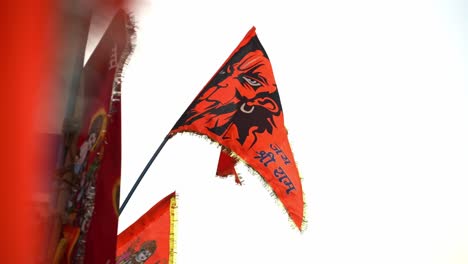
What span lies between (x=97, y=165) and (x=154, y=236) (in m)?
4.50

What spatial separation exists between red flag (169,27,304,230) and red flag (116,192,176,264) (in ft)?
6.67

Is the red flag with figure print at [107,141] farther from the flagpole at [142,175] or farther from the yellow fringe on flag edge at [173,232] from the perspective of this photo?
the yellow fringe on flag edge at [173,232]

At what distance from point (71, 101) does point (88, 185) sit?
528mm

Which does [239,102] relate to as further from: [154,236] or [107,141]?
[107,141]

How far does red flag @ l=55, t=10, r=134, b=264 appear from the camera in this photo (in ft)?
8.99

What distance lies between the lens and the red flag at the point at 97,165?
274 cm

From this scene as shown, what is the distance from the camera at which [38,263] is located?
1080 millimetres

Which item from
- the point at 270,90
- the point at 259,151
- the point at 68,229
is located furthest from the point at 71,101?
the point at 270,90

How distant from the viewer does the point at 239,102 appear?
5824mm

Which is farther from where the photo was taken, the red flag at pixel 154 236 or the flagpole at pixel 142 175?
the red flag at pixel 154 236

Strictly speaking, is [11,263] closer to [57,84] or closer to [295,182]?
[57,84]

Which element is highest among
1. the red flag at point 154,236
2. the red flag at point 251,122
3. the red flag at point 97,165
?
the red flag at point 251,122

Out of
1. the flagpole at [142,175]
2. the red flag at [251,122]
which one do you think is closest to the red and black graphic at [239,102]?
the red flag at [251,122]

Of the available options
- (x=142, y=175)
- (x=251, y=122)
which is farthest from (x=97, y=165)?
(x=251, y=122)
